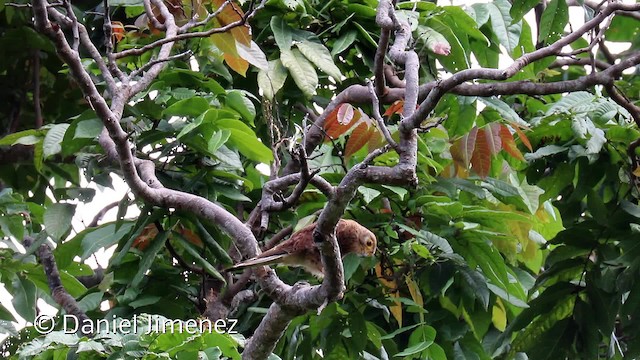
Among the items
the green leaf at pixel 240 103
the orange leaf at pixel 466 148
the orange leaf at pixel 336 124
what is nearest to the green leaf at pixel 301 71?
the green leaf at pixel 240 103

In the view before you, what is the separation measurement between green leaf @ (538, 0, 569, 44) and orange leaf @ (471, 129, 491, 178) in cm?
42

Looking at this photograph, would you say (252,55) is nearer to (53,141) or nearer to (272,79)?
(272,79)

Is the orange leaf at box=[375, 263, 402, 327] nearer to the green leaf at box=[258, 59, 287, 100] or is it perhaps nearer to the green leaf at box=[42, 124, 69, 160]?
the green leaf at box=[258, 59, 287, 100]

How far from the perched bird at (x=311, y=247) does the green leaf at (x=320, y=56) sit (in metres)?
0.90

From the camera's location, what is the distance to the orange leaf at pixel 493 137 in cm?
331

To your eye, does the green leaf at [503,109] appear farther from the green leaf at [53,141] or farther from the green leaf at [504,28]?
the green leaf at [53,141]

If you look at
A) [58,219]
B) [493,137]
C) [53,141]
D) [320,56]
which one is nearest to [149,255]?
[58,219]

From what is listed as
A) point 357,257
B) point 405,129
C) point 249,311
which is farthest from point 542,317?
point 405,129

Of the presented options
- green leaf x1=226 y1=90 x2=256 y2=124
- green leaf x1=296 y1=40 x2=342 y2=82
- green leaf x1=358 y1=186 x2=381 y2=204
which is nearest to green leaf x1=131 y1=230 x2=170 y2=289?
green leaf x1=226 y1=90 x2=256 y2=124

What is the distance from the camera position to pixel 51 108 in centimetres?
502

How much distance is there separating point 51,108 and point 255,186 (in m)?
1.58

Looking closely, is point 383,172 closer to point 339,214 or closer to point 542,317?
point 339,214

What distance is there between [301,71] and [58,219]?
111 centimetres

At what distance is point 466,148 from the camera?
3400mm
